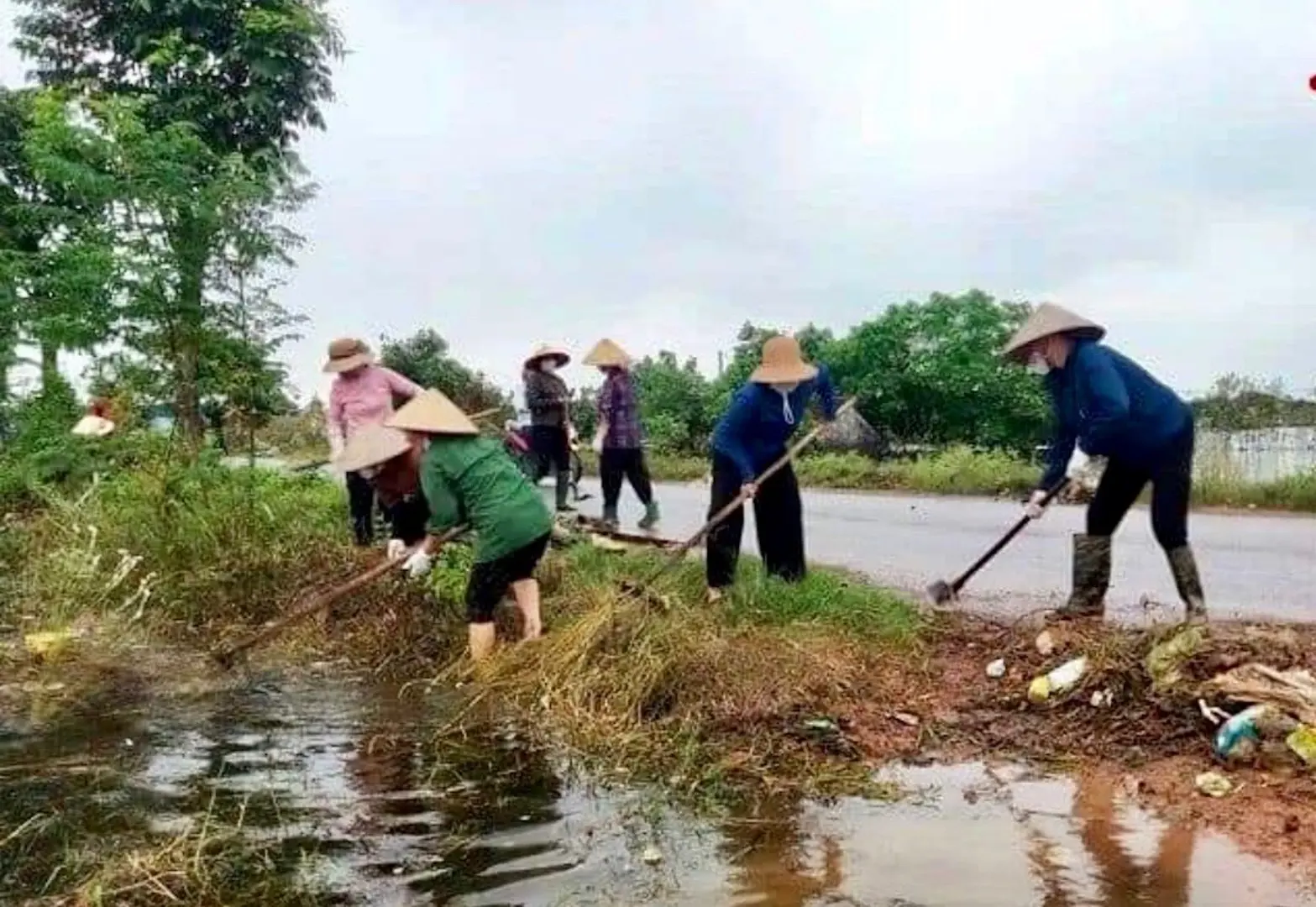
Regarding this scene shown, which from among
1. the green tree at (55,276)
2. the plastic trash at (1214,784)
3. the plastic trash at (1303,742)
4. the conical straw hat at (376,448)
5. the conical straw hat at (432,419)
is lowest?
the plastic trash at (1214,784)

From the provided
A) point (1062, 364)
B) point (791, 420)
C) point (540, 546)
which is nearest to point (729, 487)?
point (791, 420)

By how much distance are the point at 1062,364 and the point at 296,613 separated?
161 inches

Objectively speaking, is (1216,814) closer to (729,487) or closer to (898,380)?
(729,487)

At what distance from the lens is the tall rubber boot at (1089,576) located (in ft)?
22.3

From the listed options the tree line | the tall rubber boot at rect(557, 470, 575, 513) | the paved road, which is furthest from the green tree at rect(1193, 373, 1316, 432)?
the tall rubber boot at rect(557, 470, 575, 513)

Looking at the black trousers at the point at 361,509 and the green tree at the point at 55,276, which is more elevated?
the green tree at the point at 55,276

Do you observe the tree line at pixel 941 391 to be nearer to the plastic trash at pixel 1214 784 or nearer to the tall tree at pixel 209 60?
the tall tree at pixel 209 60

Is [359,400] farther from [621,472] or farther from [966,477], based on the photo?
[966,477]

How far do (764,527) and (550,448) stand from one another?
13.3 feet

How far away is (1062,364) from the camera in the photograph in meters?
6.61

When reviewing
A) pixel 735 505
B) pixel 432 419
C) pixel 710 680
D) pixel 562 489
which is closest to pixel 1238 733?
pixel 710 680

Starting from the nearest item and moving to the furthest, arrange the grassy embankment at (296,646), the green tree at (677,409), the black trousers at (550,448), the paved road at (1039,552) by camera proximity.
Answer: the grassy embankment at (296,646)
the paved road at (1039,552)
the black trousers at (550,448)
the green tree at (677,409)

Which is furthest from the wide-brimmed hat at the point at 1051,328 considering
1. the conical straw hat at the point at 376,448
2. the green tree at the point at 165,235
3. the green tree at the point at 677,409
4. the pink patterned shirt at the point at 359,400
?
the green tree at the point at 677,409

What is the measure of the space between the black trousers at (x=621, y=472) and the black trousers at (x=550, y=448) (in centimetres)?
42
